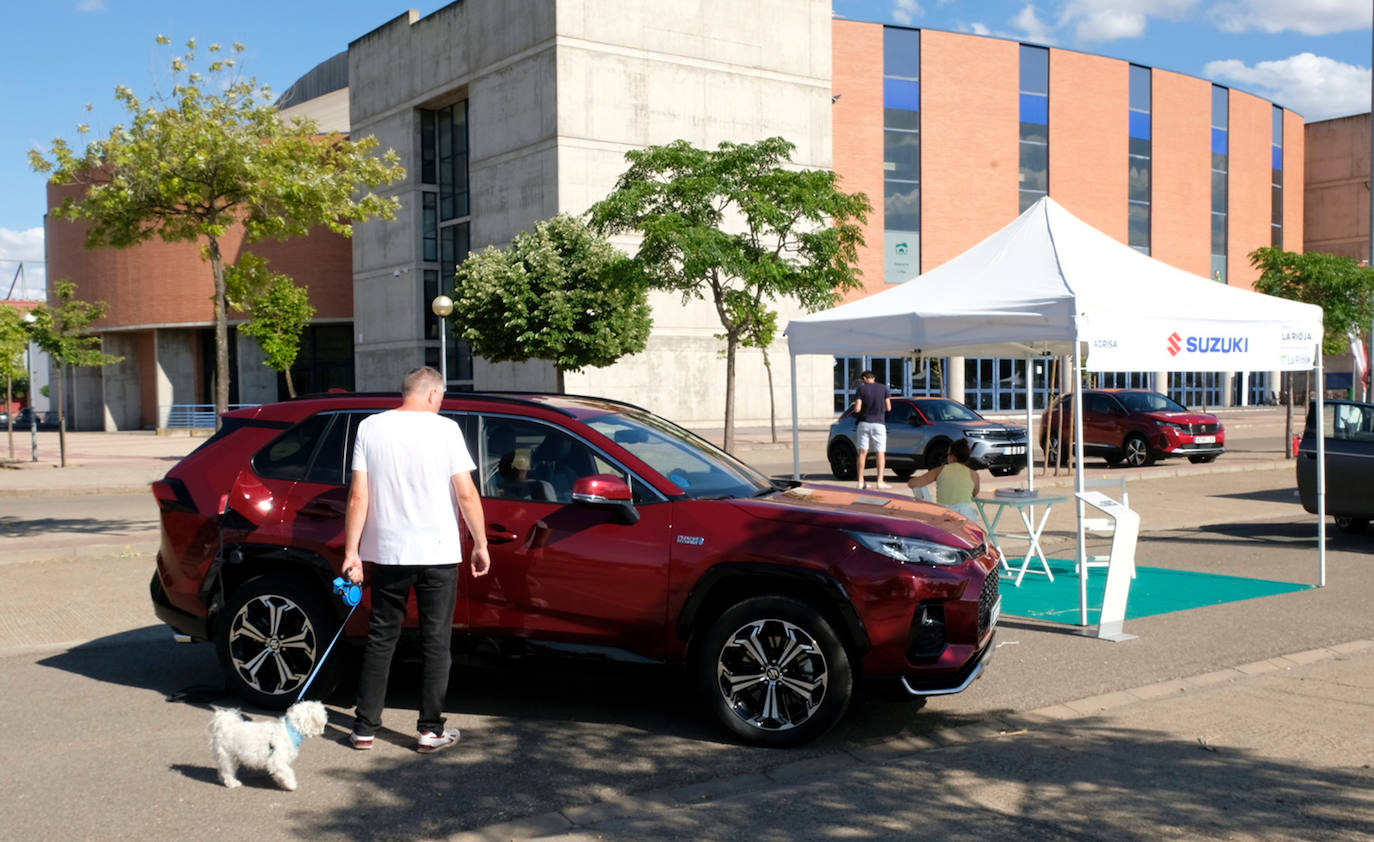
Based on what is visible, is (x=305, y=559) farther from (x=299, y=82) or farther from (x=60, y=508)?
(x=299, y=82)

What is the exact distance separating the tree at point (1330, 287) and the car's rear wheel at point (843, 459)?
1120 centimetres

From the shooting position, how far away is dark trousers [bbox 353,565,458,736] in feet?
17.5

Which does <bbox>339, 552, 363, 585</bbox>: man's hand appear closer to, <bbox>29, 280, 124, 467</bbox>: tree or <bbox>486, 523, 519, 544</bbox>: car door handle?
<bbox>486, 523, 519, 544</bbox>: car door handle

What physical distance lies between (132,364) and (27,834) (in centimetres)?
6025

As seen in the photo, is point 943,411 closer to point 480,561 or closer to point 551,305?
point 551,305

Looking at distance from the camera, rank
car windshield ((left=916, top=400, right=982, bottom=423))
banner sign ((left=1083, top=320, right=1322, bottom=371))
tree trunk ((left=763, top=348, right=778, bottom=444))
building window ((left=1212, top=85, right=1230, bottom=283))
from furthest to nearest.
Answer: building window ((left=1212, top=85, right=1230, bottom=283)) → tree trunk ((left=763, top=348, right=778, bottom=444)) → car windshield ((left=916, top=400, right=982, bottom=423)) → banner sign ((left=1083, top=320, right=1322, bottom=371))

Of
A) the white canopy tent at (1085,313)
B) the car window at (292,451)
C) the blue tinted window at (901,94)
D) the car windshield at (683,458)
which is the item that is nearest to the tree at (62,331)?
the white canopy tent at (1085,313)

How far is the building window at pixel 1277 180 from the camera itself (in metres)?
64.4

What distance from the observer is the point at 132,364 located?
59.2 metres

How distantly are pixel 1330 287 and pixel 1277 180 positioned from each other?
4298cm

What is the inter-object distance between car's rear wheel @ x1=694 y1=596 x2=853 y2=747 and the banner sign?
378 centimetres

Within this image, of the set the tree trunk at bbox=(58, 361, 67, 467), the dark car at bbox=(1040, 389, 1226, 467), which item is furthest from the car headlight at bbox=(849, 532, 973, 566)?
the tree trunk at bbox=(58, 361, 67, 467)

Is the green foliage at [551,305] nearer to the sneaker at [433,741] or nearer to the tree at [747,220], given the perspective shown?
the tree at [747,220]

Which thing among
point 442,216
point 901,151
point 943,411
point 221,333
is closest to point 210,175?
point 221,333
